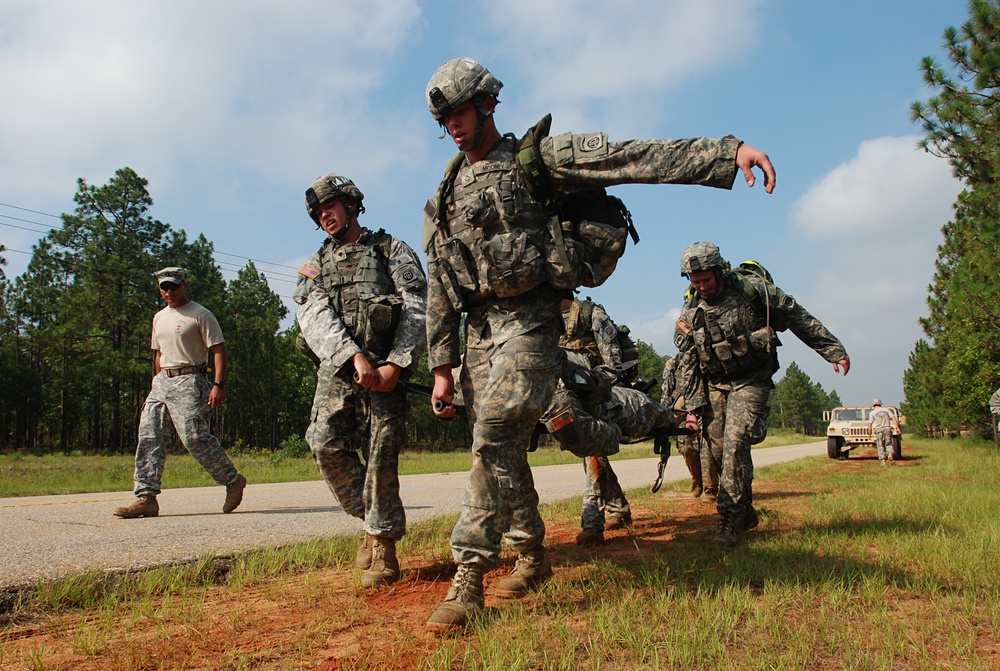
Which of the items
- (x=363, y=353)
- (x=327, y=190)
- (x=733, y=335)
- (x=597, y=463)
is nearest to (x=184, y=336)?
(x=327, y=190)

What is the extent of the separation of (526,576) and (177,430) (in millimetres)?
4384

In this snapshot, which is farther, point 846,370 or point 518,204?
point 846,370

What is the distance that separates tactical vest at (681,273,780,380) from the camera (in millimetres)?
5863

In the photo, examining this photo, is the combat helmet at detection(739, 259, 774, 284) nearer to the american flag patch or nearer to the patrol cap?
the american flag patch

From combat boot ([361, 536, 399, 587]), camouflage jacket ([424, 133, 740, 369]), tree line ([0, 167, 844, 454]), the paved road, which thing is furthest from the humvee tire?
camouflage jacket ([424, 133, 740, 369])

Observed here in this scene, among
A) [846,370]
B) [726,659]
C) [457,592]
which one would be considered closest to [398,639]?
[457,592]

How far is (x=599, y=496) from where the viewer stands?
5617 millimetres

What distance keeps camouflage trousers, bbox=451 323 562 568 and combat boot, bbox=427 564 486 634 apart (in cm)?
5

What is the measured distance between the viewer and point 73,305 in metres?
36.7

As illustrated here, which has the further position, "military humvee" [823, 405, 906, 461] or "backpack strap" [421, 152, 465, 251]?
"military humvee" [823, 405, 906, 461]

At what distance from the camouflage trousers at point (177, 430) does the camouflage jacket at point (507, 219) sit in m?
3.87

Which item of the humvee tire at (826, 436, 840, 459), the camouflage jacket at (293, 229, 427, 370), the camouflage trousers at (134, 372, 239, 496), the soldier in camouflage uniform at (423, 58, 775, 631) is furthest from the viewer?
the humvee tire at (826, 436, 840, 459)

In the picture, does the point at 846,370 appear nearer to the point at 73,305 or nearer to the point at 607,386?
the point at 607,386

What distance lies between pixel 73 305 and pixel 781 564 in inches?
1583
